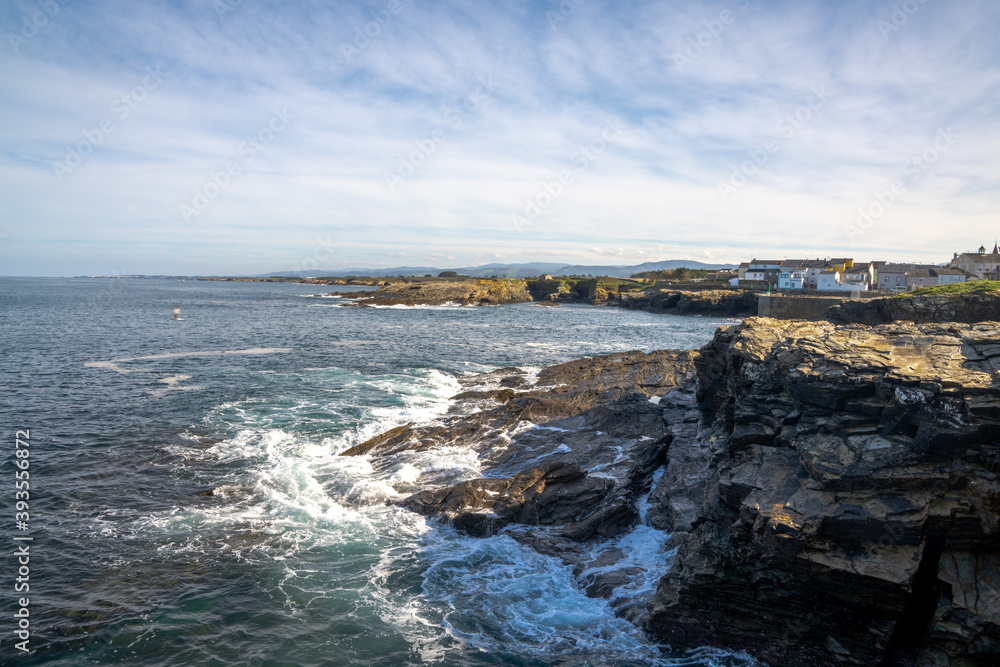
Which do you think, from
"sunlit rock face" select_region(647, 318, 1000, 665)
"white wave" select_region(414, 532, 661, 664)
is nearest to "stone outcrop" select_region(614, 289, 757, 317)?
"sunlit rock face" select_region(647, 318, 1000, 665)

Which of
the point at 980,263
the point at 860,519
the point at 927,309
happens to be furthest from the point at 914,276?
the point at 860,519

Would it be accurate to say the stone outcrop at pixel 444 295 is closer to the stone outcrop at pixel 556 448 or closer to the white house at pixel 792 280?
the white house at pixel 792 280

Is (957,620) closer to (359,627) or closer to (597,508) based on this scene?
(597,508)

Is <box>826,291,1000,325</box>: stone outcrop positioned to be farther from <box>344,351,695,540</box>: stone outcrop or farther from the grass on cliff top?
<box>344,351,695,540</box>: stone outcrop

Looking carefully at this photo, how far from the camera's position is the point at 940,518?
32.1ft

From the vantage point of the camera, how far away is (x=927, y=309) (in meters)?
36.5

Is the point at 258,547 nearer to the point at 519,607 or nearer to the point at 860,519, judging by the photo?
the point at 519,607

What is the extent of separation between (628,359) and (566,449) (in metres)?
17.7

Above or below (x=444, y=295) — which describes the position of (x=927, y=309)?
below

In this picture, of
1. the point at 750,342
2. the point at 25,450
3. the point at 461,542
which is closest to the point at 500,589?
the point at 461,542

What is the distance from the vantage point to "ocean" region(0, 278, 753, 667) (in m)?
11.5

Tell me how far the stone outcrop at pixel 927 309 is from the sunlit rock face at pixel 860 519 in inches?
1030

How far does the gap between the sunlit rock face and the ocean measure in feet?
5.28

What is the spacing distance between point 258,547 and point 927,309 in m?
44.8
